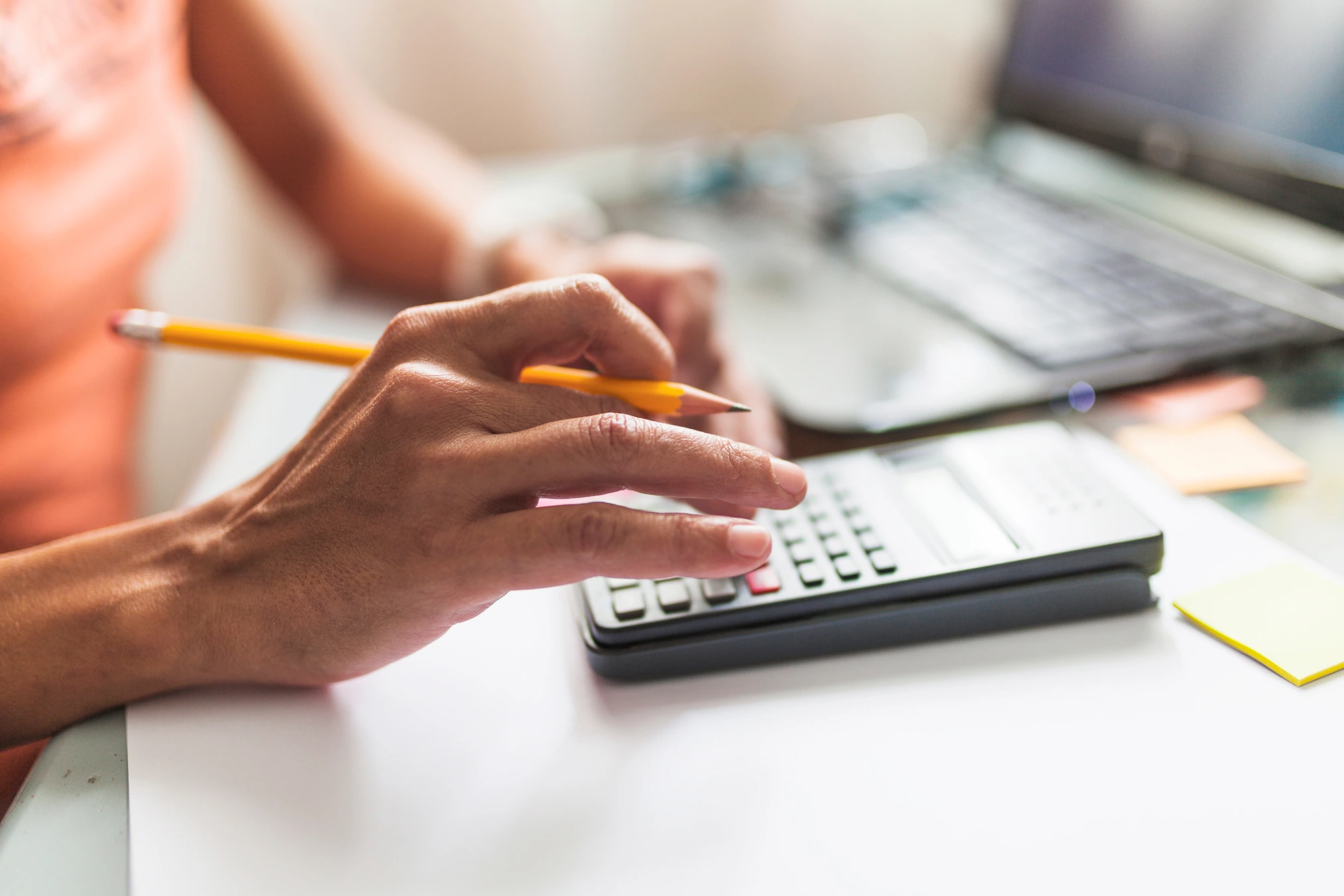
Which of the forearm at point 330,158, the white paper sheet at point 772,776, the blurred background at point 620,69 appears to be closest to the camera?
the white paper sheet at point 772,776

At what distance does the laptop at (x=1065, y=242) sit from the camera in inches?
18.0

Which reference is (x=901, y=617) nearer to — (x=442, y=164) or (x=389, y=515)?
(x=389, y=515)

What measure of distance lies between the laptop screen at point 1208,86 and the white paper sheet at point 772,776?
32cm

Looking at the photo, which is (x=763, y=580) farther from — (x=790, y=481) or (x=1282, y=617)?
(x=1282, y=617)

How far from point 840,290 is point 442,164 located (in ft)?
Answer: 1.29

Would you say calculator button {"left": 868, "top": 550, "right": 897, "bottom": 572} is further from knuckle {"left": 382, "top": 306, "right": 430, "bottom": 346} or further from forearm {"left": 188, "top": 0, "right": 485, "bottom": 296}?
forearm {"left": 188, "top": 0, "right": 485, "bottom": 296}

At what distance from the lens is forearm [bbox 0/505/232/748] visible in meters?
0.30

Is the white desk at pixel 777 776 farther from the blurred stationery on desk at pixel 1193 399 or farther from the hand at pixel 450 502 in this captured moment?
the blurred stationery on desk at pixel 1193 399

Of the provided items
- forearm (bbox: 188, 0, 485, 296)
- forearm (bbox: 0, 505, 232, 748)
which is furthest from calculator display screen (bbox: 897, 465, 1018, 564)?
forearm (bbox: 188, 0, 485, 296)

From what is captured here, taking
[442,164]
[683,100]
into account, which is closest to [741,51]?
[683,100]

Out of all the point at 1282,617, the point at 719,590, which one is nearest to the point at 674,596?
the point at 719,590

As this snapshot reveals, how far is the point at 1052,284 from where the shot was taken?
530mm

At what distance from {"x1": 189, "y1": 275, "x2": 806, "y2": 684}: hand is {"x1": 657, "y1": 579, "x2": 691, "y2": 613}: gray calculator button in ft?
0.09

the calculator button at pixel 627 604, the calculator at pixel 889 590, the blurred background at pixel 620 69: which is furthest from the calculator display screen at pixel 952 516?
the blurred background at pixel 620 69
